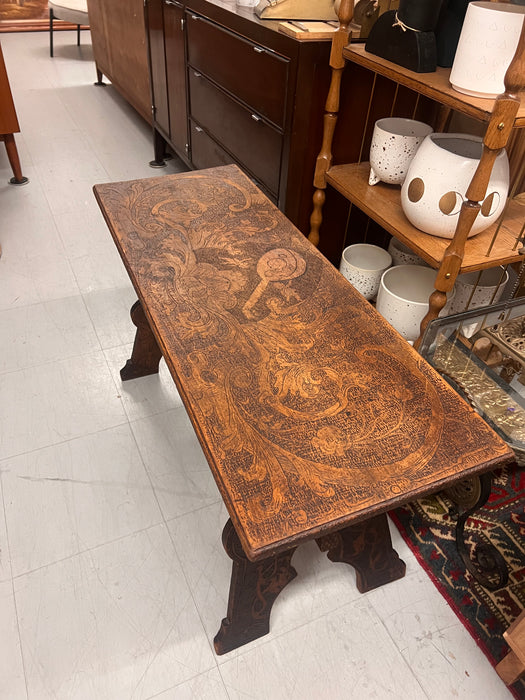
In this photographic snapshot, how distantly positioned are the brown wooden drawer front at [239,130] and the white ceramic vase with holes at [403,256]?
433mm

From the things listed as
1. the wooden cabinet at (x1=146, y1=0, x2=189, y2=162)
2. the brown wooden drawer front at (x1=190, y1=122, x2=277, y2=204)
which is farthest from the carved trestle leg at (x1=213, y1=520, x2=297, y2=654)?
the wooden cabinet at (x1=146, y1=0, x2=189, y2=162)

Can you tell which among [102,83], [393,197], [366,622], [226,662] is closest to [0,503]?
[226,662]

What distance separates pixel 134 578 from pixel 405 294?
111 cm

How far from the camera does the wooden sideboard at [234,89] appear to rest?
5.08 ft

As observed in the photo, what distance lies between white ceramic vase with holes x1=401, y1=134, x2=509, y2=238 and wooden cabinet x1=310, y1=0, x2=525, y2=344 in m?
0.04

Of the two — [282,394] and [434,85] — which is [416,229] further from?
[282,394]

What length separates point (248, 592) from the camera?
103 centimetres

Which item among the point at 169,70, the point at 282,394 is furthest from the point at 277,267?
the point at 169,70

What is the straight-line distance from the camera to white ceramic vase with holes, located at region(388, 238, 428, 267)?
68.0 inches

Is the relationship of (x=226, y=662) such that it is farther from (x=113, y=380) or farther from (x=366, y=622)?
(x=113, y=380)

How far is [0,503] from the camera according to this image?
1333 millimetres

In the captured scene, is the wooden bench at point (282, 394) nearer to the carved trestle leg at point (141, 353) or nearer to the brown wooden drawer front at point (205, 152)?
the carved trestle leg at point (141, 353)

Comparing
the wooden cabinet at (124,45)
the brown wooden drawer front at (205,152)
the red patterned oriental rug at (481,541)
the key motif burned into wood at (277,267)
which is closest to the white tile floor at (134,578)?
the red patterned oriental rug at (481,541)

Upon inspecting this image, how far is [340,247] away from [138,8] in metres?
1.76
